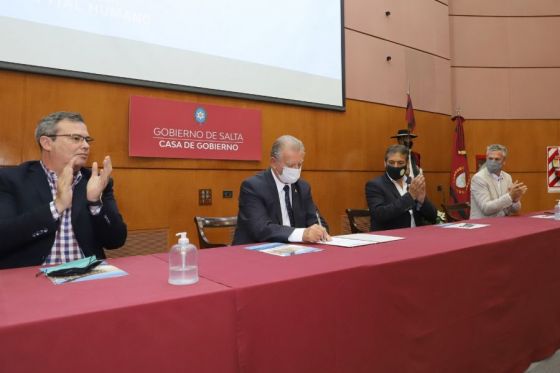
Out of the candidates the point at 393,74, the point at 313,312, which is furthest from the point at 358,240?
the point at 393,74

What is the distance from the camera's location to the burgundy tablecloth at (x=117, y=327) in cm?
73

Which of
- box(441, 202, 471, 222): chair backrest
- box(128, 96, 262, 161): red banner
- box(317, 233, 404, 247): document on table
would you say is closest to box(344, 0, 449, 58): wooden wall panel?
box(128, 96, 262, 161): red banner

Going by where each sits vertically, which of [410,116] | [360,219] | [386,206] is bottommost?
[360,219]

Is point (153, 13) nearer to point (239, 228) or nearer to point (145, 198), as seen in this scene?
point (145, 198)

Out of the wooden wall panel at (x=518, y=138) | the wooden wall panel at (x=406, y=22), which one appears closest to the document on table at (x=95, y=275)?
the wooden wall panel at (x=406, y=22)

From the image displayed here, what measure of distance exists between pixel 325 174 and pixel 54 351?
3.58 m

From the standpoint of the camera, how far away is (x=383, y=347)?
1.24 metres

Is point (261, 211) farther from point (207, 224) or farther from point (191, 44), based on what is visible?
point (191, 44)

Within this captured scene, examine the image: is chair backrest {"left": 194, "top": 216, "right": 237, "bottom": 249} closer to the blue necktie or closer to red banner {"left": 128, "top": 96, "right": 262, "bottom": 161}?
the blue necktie

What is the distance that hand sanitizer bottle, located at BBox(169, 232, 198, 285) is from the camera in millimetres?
1059

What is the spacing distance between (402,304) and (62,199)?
1.24 meters

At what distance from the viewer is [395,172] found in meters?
3.10

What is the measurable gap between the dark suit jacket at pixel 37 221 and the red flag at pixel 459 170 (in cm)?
449

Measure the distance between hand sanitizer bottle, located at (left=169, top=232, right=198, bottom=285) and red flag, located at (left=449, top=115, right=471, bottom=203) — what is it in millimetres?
4691
